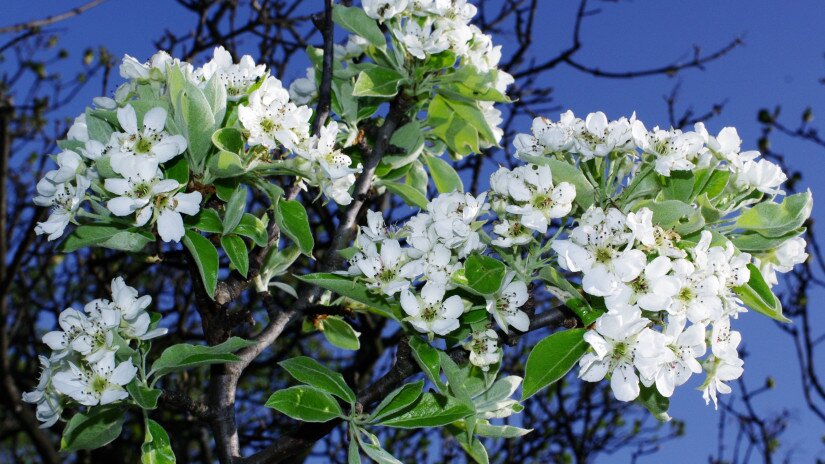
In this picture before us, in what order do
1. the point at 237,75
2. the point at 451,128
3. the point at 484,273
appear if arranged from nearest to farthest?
the point at 484,273, the point at 237,75, the point at 451,128

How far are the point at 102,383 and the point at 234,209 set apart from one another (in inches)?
17.1

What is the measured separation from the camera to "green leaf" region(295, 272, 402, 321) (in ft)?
5.23

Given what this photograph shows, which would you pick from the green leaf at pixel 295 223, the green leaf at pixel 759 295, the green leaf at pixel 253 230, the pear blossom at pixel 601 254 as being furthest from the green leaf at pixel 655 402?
the green leaf at pixel 253 230

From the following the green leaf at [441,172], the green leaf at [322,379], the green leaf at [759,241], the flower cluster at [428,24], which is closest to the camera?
the green leaf at [759,241]

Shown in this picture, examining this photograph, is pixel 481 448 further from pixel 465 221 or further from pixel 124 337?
pixel 124 337

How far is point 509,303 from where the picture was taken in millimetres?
1555

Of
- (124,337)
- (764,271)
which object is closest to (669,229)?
(764,271)

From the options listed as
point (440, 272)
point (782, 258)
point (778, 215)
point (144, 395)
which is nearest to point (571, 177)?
point (440, 272)

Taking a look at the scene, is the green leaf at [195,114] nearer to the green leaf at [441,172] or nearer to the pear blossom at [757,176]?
the green leaf at [441,172]

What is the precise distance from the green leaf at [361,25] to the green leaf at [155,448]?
1051 mm

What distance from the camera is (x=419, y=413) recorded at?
1.64 meters

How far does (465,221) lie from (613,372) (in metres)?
0.38

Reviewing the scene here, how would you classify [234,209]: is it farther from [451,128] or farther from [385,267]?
[451,128]

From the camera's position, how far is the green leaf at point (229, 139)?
5.42 ft
